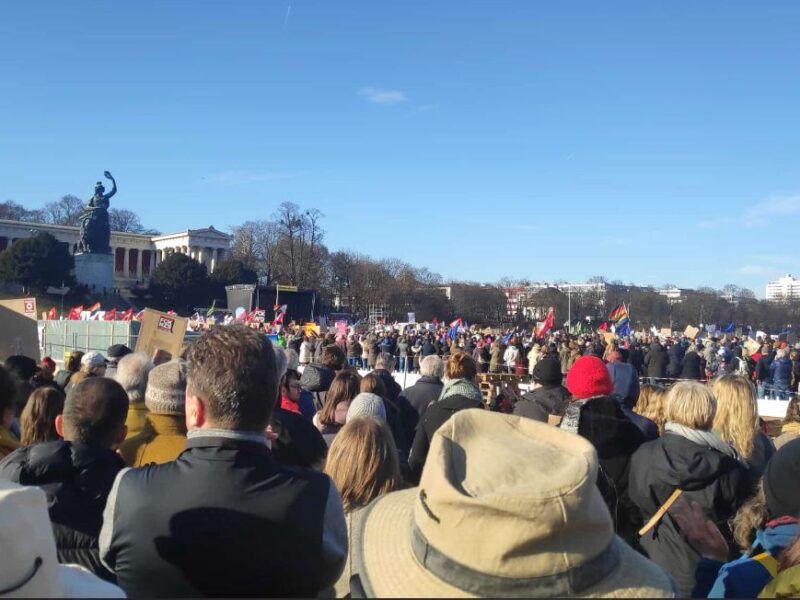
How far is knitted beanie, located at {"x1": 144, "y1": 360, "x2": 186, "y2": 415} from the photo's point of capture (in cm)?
404

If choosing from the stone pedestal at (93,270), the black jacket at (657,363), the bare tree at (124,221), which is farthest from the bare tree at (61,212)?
the black jacket at (657,363)

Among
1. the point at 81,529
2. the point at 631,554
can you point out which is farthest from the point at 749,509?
the point at 81,529

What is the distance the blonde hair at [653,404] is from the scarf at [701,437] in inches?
72.2

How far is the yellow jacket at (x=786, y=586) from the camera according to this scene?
2.28 meters

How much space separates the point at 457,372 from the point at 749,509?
129 inches

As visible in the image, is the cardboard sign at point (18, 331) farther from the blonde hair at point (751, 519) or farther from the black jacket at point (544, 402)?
the blonde hair at point (751, 519)

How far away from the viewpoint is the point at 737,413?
4793 mm

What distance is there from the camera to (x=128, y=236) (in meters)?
116

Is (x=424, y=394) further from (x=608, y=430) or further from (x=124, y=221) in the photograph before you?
(x=124, y=221)

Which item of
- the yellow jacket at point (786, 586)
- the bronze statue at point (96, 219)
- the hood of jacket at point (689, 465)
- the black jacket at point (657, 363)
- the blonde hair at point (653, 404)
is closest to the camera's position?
the yellow jacket at point (786, 586)

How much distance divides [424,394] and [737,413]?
131 inches

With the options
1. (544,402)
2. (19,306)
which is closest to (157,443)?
(544,402)

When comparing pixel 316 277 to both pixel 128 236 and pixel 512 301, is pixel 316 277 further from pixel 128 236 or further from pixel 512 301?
pixel 128 236

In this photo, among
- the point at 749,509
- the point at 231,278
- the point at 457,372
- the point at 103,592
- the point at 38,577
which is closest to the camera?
the point at 38,577
